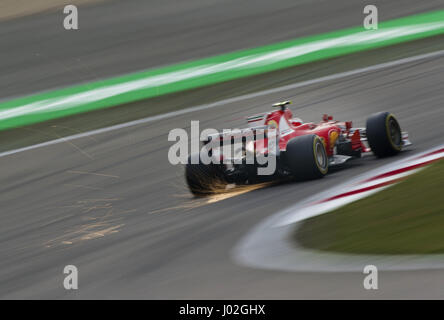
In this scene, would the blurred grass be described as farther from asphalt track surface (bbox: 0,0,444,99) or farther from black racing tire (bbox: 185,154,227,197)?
asphalt track surface (bbox: 0,0,444,99)

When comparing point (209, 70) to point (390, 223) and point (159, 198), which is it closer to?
point (159, 198)

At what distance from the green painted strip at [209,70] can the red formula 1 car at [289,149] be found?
7.36 m

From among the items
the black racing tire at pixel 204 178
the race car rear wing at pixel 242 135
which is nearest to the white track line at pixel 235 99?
the black racing tire at pixel 204 178

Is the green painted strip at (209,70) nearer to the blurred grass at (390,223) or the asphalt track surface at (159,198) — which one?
the asphalt track surface at (159,198)

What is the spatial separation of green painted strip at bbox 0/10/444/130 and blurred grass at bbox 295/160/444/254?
967cm

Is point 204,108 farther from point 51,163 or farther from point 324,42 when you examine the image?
point 324,42

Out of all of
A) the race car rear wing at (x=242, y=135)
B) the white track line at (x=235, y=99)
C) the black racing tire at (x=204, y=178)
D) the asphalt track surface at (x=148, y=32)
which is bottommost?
the black racing tire at (x=204, y=178)

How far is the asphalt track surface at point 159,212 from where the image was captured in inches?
216

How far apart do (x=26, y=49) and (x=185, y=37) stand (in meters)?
4.10

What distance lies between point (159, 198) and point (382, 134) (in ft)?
8.31

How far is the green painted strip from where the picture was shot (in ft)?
53.8
